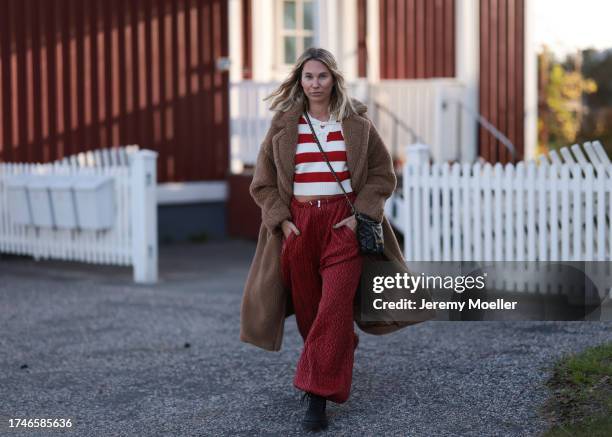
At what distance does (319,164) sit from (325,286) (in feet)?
1.94

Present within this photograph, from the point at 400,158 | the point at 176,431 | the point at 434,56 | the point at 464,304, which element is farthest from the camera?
the point at 434,56

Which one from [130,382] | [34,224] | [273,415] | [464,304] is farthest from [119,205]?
[273,415]

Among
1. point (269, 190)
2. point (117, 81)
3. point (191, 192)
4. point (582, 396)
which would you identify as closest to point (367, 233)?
point (269, 190)

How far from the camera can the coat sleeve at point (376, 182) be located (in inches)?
229

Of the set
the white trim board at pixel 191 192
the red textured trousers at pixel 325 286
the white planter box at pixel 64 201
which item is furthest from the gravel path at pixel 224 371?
the white trim board at pixel 191 192

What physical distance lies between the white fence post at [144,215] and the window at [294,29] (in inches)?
201

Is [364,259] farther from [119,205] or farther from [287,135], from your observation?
[119,205]

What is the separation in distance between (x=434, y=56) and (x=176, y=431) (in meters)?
10.8

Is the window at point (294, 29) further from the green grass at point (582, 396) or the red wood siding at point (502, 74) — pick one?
the green grass at point (582, 396)

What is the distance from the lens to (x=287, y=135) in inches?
230

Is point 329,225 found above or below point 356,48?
below

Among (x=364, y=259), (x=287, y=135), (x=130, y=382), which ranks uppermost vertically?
(x=287, y=135)

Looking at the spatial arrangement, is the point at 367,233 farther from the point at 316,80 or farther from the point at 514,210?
the point at 514,210

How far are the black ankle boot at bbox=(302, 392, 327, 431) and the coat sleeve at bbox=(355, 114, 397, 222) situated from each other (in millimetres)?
903
